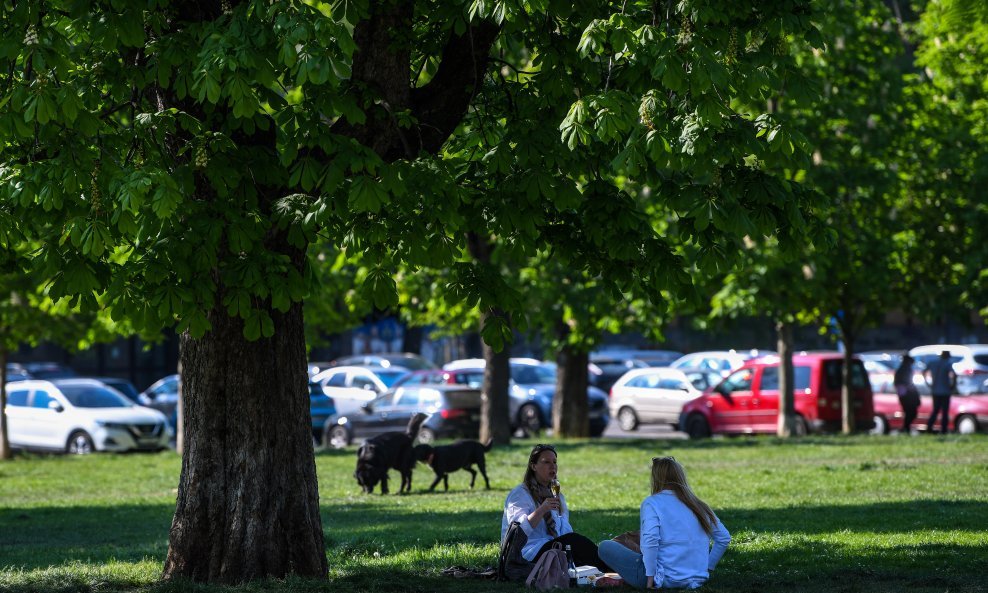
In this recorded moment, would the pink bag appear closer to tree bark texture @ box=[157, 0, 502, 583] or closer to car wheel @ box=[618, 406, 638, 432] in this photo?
tree bark texture @ box=[157, 0, 502, 583]

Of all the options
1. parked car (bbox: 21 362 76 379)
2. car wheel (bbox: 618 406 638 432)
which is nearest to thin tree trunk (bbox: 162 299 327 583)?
car wheel (bbox: 618 406 638 432)

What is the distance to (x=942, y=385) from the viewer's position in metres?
27.6

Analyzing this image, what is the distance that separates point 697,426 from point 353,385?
354 inches

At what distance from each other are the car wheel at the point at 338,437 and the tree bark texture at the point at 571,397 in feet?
14.0

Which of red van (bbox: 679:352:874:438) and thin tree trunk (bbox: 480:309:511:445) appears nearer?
thin tree trunk (bbox: 480:309:511:445)

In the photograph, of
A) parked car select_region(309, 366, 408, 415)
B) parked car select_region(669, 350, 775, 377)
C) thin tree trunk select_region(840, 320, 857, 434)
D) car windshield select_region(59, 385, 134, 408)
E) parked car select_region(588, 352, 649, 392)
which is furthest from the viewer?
parked car select_region(588, 352, 649, 392)

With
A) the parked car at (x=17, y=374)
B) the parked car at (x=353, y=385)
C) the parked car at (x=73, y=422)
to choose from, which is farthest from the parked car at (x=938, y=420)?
the parked car at (x=17, y=374)

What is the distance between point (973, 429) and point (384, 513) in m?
17.1

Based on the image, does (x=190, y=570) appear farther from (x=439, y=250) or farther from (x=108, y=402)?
(x=108, y=402)

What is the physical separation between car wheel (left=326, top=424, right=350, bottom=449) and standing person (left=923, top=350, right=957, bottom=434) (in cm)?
1161

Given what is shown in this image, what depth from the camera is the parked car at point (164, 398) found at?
119 ft

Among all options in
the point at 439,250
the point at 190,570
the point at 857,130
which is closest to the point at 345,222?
the point at 439,250

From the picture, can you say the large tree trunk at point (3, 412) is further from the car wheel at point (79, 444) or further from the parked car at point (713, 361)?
the parked car at point (713, 361)

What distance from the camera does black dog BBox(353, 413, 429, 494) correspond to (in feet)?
58.7
